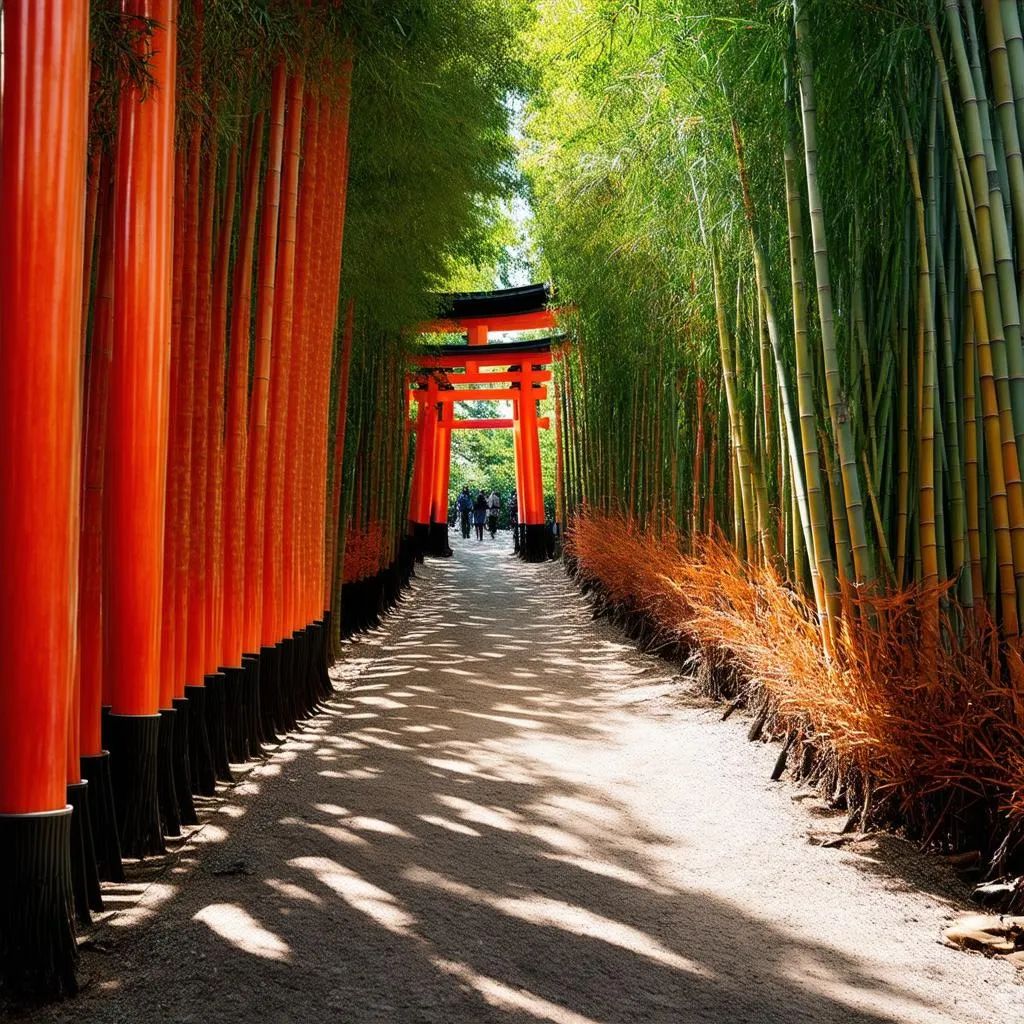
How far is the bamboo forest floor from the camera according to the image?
5.01ft

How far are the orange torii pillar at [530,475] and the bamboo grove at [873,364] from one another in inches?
410

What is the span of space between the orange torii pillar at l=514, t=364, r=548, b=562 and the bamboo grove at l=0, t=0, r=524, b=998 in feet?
30.3

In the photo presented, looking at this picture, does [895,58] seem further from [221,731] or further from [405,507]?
[405,507]

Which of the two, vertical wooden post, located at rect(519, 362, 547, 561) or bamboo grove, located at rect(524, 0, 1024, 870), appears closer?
bamboo grove, located at rect(524, 0, 1024, 870)

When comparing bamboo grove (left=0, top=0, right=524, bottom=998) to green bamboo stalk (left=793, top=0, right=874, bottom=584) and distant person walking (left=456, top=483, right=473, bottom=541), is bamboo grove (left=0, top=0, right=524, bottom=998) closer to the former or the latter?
green bamboo stalk (left=793, top=0, right=874, bottom=584)

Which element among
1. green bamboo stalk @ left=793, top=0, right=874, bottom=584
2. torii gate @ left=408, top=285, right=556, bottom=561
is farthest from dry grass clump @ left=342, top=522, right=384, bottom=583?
torii gate @ left=408, top=285, right=556, bottom=561

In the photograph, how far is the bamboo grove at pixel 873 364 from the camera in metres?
2.06

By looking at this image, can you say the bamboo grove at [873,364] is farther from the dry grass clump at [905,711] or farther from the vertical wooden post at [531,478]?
the vertical wooden post at [531,478]

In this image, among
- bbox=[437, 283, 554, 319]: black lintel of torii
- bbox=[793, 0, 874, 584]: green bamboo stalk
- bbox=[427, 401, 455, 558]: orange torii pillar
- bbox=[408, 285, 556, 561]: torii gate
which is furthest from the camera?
bbox=[427, 401, 455, 558]: orange torii pillar

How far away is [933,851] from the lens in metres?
2.16

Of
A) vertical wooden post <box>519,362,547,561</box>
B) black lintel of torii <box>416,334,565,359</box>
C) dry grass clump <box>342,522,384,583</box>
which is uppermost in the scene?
black lintel of torii <box>416,334,565,359</box>

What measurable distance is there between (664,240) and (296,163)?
1.85 metres

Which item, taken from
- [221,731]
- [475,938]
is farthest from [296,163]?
[475,938]

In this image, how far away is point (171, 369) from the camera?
2520 mm
